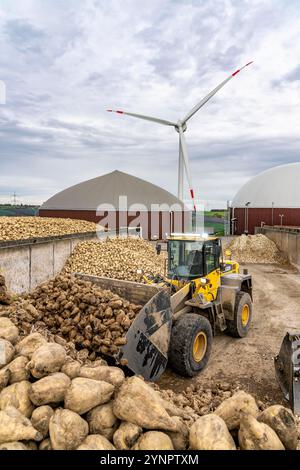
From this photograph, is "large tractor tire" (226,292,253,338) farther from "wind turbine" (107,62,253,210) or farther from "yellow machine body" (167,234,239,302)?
"wind turbine" (107,62,253,210)

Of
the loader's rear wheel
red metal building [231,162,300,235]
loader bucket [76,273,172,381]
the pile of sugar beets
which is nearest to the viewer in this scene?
the pile of sugar beets

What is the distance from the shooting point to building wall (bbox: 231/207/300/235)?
35.2 m

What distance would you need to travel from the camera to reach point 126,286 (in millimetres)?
7707

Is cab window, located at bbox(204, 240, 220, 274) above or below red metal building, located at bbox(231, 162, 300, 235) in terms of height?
below

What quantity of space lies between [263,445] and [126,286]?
4.50 metres

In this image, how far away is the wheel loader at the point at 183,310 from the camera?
6328 mm

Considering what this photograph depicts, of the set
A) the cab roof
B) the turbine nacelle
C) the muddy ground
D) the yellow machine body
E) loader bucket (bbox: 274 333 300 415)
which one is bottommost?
the muddy ground

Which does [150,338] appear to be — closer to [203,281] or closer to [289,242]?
[203,281]

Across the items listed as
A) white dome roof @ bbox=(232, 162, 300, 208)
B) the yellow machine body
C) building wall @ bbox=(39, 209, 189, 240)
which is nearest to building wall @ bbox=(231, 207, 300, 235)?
white dome roof @ bbox=(232, 162, 300, 208)

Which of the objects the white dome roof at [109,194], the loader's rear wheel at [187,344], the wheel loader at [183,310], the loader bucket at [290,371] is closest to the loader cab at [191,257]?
the wheel loader at [183,310]

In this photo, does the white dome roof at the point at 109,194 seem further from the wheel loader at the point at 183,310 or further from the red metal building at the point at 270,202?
the wheel loader at the point at 183,310

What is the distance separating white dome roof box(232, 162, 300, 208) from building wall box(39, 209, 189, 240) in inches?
354
